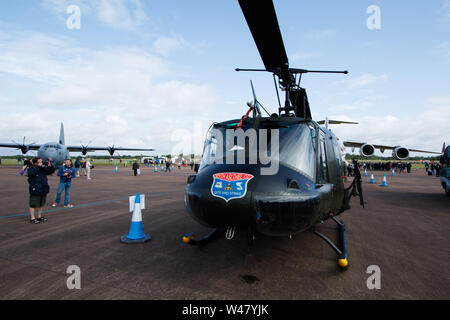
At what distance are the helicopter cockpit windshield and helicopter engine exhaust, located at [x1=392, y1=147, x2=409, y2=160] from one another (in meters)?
16.1

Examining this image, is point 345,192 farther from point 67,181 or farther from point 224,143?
point 67,181

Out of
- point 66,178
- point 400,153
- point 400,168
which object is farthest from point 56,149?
point 400,168

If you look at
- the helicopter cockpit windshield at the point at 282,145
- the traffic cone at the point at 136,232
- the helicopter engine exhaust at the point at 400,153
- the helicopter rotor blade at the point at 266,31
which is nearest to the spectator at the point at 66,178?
the traffic cone at the point at 136,232

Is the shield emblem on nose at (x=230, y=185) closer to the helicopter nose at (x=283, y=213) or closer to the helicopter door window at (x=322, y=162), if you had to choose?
the helicopter nose at (x=283, y=213)

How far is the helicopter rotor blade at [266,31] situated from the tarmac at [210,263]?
9.29ft

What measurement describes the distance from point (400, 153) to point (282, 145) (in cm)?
1717

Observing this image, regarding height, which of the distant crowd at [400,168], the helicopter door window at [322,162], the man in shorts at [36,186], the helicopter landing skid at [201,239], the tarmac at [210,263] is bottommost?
the distant crowd at [400,168]

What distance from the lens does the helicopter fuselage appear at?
2852 mm

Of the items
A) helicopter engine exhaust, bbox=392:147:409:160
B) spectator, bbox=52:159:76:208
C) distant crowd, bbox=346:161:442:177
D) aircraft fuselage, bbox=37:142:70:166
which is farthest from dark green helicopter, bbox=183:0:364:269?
distant crowd, bbox=346:161:442:177

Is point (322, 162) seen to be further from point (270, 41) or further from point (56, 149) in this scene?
point (56, 149)

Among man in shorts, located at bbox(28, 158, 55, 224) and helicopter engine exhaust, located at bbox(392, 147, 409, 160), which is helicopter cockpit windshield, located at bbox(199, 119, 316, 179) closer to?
man in shorts, located at bbox(28, 158, 55, 224)

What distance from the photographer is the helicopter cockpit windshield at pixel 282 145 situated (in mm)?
3518

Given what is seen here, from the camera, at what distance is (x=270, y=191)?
2.90 meters

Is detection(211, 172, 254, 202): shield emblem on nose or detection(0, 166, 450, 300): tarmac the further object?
detection(0, 166, 450, 300): tarmac
